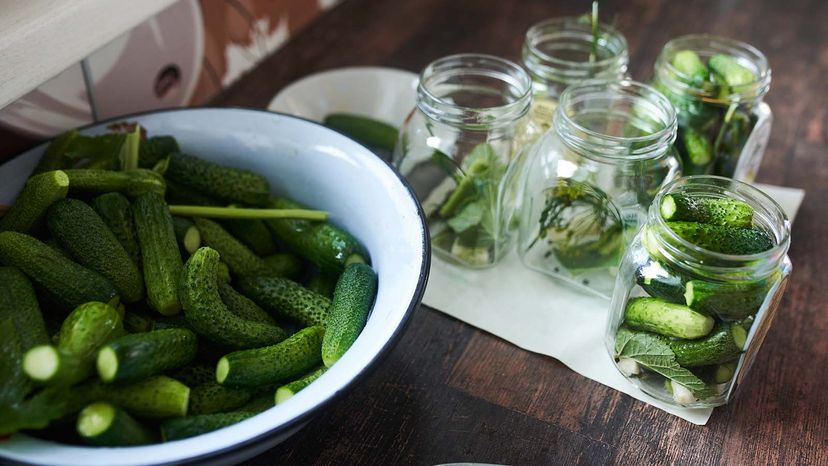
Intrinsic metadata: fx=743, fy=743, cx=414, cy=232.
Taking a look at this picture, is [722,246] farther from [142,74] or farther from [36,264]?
[142,74]

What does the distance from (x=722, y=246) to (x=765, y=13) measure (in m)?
1.26

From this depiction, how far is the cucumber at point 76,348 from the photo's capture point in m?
0.65

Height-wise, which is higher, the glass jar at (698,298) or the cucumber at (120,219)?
the cucumber at (120,219)

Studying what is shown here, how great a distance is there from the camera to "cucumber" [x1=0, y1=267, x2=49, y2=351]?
2.30 feet

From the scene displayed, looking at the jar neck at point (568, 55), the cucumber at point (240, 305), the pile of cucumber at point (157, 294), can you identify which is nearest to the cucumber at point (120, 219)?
the pile of cucumber at point (157, 294)

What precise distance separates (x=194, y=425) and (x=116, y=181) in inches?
14.1

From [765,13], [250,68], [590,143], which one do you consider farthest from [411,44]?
[765,13]

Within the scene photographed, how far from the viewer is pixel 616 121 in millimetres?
1084

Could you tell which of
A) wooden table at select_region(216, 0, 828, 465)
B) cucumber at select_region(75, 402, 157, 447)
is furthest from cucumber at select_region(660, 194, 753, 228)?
cucumber at select_region(75, 402, 157, 447)

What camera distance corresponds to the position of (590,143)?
93cm

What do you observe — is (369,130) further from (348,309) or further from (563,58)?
(348,309)

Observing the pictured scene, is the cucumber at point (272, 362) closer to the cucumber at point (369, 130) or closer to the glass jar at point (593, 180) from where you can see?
the glass jar at point (593, 180)

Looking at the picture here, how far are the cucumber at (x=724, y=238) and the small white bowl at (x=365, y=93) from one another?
25.6 inches

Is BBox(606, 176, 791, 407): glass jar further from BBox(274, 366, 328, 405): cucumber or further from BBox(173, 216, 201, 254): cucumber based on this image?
BBox(173, 216, 201, 254): cucumber
